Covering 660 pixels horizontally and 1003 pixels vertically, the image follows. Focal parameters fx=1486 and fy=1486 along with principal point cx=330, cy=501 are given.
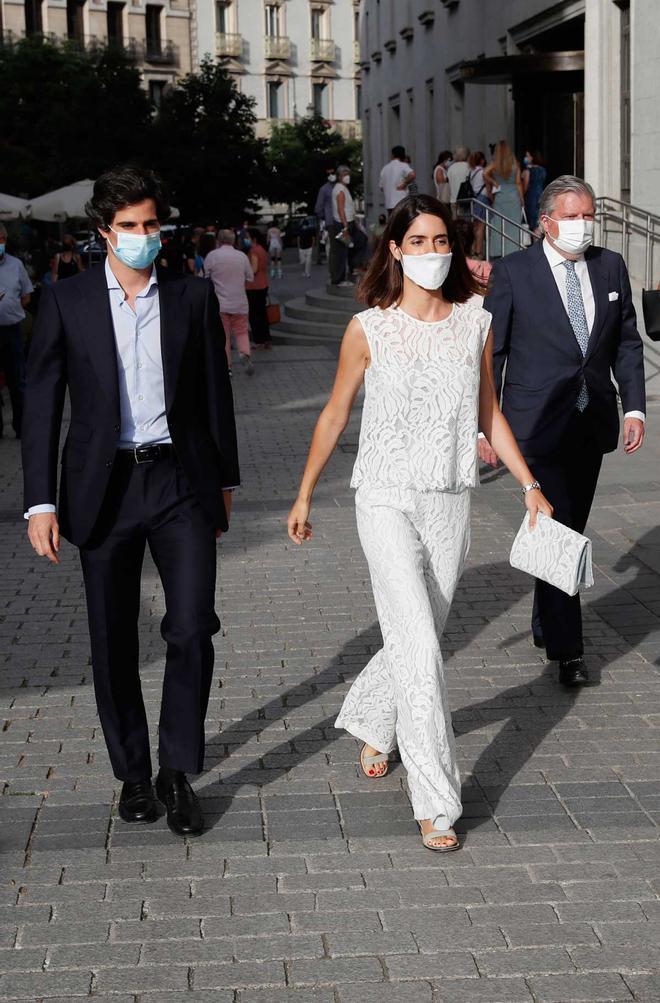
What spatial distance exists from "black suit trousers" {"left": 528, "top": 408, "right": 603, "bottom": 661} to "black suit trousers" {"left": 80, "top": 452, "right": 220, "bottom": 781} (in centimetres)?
195

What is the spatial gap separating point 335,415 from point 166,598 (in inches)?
31.4

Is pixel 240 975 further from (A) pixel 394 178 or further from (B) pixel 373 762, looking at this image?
(A) pixel 394 178

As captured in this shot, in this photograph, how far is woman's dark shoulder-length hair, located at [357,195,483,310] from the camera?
4617 millimetres

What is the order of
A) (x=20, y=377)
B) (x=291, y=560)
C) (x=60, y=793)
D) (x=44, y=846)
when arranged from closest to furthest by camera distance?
(x=44, y=846) < (x=60, y=793) < (x=291, y=560) < (x=20, y=377)

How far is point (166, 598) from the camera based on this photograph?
456cm

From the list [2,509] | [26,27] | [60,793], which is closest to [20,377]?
[2,509]

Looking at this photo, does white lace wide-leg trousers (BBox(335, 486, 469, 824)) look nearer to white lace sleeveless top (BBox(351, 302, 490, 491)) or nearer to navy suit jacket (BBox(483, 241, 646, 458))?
white lace sleeveless top (BBox(351, 302, 490, 491))

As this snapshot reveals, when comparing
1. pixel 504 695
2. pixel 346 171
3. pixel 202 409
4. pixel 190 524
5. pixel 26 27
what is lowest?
pixel 504 695

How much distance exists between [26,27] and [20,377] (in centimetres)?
6817

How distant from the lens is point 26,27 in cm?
7625

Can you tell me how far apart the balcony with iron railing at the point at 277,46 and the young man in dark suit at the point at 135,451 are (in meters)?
89.7

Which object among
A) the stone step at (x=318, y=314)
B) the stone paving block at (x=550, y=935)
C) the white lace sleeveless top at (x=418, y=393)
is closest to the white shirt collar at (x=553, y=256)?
the white lace sleeveless top at (x=418, y=393)

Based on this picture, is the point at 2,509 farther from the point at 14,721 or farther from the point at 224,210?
the point at 224,210

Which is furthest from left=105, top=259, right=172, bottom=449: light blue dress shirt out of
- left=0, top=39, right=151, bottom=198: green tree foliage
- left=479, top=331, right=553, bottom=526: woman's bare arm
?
left=0, top=39, right=151, bottom=198: green tree foliage
